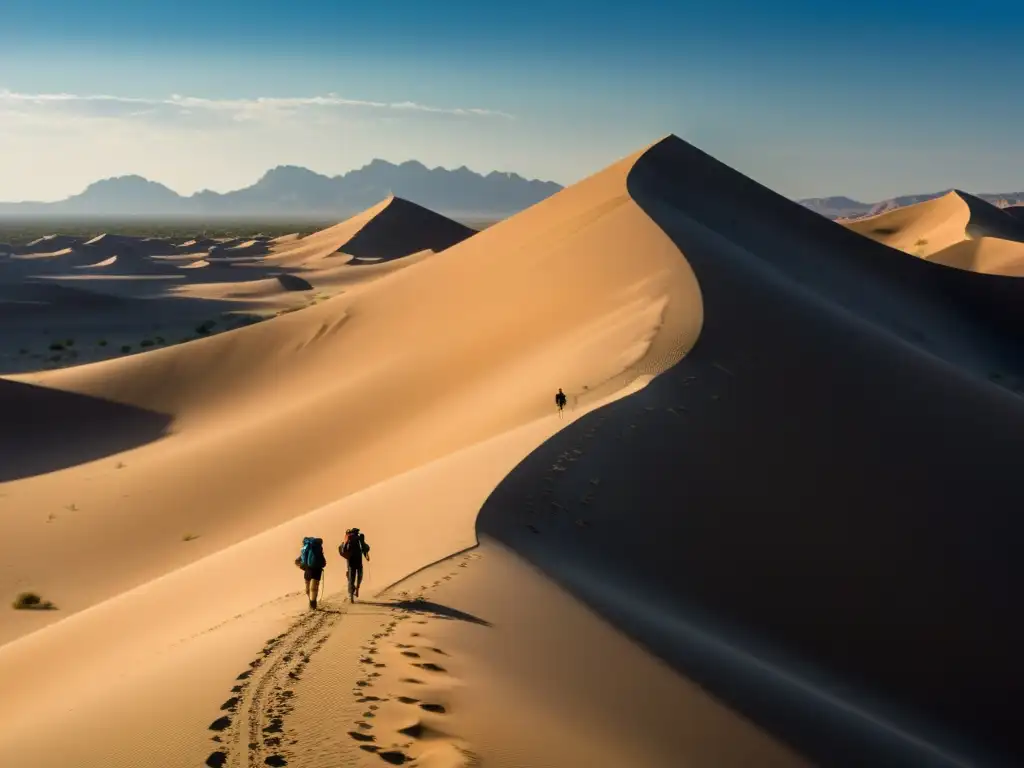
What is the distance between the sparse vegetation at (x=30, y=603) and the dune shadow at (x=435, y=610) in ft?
25.5

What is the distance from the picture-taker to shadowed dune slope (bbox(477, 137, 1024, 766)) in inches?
322

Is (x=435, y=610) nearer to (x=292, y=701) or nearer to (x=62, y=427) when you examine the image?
(x=292, y=701)

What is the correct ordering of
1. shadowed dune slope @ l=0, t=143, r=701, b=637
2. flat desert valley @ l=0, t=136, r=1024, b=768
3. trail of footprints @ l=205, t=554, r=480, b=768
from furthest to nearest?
shadowed dune slope @ l=0, t=143, r=701, b=637
flat desert valley @ l=0, t=136, r=1024, b=768
trail of footprints @ l=205, t=554, r=480, b=768

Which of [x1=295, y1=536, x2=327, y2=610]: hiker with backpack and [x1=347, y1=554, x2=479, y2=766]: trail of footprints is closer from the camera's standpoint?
[x1=347, y1=554, x2=479, y2=766]: trail of footprints

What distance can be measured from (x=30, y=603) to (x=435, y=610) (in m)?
8.52

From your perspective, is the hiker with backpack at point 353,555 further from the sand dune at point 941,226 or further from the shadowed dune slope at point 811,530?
the sand dune at point 941,226

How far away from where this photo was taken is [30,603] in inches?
505

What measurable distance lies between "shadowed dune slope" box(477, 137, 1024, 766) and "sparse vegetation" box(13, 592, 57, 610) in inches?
279

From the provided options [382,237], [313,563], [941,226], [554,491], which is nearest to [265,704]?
[313,563]

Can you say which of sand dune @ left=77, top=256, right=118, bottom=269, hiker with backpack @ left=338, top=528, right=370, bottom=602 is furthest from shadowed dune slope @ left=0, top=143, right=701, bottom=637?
sand dune @ left=77, top=256, right=118, bottom=269

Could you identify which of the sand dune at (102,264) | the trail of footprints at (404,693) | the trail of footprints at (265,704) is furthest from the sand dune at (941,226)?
the trail of footprints at (265,704)

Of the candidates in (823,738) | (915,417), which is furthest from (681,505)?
(915,417)

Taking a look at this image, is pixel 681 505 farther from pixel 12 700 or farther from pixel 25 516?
pixel 25 516

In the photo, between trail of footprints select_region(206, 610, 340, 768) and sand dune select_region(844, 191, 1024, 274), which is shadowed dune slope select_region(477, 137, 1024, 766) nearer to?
trail of footprints select_region(206, 610, 340, 768)
